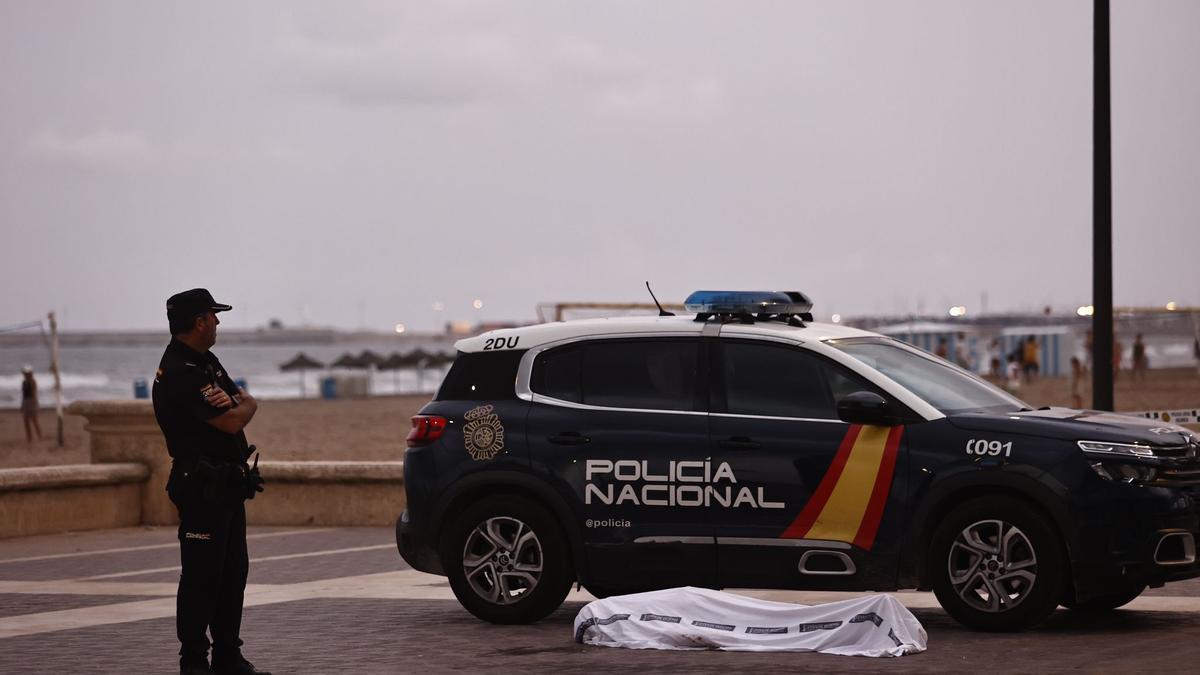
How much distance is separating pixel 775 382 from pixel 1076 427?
62.8 inches

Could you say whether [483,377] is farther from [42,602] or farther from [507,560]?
[42,602]

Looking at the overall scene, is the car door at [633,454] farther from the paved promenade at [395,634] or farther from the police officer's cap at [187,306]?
the police officer's cap at [187,306]

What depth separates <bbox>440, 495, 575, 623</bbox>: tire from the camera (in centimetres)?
934

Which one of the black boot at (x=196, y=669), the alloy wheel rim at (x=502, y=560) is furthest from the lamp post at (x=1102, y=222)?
the black boot at (x=196, y=669)

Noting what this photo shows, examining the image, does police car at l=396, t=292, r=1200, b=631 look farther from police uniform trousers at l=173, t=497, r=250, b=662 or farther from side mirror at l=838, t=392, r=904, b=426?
police uniform trousers at l=173, t=497, r=250, b=662

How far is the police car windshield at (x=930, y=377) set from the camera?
9023 millimetres

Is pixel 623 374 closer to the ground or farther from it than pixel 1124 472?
farther from it

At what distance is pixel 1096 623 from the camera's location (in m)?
8.95

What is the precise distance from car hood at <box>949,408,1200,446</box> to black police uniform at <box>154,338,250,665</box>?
3680 mm

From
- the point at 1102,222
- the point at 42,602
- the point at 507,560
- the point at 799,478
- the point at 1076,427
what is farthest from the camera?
the point at 1102,222

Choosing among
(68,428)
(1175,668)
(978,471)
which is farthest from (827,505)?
(68,428)

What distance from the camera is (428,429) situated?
977 centimetres

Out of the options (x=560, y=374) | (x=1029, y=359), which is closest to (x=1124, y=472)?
(x=560, y=374)

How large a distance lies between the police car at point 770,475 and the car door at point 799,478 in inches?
0.5
